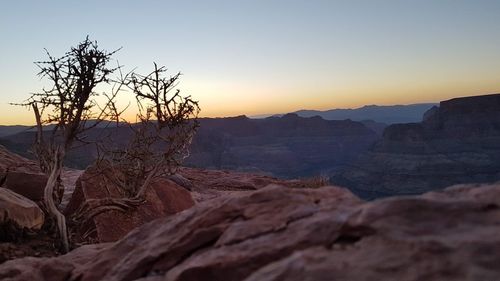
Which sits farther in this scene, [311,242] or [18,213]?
[18,213]

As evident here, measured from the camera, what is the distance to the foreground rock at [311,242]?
7.22 ft

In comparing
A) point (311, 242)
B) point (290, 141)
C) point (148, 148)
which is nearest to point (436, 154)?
point (290, 141)

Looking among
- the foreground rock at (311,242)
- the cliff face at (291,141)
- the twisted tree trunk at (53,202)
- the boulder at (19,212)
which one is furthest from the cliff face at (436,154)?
the foreground rock at (311,242)

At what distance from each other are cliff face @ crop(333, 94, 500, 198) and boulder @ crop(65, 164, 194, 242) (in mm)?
65709

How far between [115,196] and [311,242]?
8.90 meters

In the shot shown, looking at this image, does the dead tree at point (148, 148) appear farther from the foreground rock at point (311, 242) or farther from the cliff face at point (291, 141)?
the cliff face at point (291, 141)

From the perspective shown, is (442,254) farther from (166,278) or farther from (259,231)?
(166,278)

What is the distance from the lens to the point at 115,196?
1076cm

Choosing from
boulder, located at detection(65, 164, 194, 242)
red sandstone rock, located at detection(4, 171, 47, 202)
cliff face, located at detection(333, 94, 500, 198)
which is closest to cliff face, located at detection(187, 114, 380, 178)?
cliff face, located at detection(333, 94, 500, 198)

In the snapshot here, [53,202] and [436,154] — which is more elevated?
[53,202]

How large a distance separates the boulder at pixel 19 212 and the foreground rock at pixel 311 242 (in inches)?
103

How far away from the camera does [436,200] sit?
2686 mm

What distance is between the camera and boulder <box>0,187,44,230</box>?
261 inches

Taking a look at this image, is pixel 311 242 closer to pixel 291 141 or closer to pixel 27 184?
pixel 27 184
